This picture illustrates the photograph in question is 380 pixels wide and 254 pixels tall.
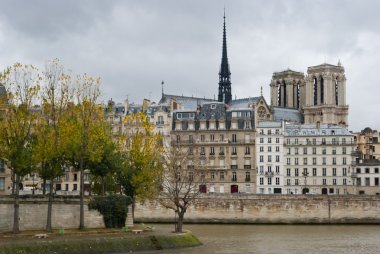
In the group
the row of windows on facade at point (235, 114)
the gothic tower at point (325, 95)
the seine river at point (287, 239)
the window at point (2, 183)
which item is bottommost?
the seine river at point (287, 239)

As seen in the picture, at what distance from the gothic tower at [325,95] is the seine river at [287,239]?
3135 inches

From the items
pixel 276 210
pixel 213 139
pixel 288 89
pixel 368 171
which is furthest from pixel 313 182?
pixel 288 89

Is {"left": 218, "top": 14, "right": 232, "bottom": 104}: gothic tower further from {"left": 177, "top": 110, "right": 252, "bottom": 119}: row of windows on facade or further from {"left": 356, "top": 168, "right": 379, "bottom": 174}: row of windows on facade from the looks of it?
{"left": 356, "top": 168, "right": 379, "bottom": 174}: row of windows on facade

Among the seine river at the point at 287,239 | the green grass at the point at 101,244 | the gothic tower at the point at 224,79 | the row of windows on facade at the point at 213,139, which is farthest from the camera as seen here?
the gothic tower at the point at 224,79

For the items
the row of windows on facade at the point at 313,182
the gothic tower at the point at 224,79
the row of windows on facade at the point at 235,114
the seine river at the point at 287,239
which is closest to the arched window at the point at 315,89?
the gothic tower at the point at 224,79

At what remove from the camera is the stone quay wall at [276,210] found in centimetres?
10069

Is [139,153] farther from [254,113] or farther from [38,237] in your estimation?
[254,113]

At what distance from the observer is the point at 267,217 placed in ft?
334

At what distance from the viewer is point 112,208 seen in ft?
223

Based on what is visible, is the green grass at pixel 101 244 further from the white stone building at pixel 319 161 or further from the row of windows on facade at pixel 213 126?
the white stone building at pixel 319 161

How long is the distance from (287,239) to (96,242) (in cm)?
2395

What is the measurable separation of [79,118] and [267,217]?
41748 millimetres

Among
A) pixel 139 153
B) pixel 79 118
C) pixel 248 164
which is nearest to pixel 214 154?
pixel 248 164

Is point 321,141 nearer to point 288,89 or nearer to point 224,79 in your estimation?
point 224,79
